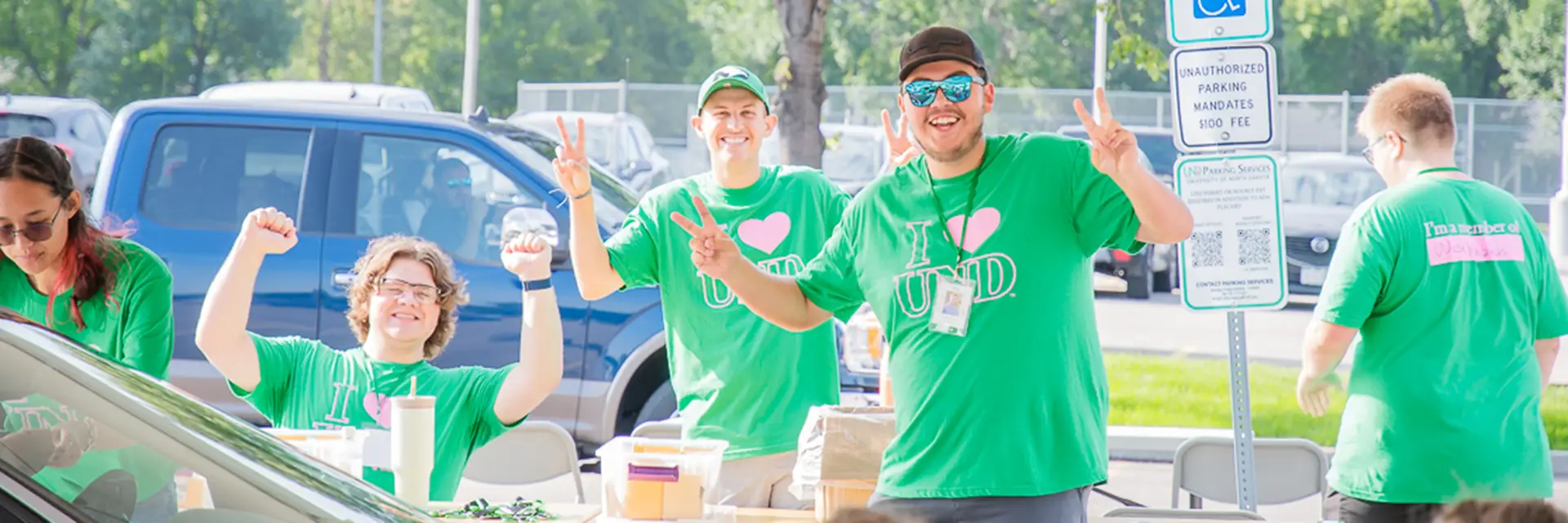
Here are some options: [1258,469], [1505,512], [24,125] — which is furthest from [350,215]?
[24,125]

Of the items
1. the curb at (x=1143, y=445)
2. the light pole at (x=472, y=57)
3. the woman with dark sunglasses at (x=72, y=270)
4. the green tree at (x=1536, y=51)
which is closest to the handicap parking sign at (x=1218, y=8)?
the woman with dark sunglasses at (x=72, y=270)

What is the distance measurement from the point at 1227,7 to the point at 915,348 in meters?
2.60

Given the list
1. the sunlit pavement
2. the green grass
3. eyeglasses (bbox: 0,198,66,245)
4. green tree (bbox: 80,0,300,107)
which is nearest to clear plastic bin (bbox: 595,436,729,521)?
eyeglasses (bbox: 0,198,66,245)

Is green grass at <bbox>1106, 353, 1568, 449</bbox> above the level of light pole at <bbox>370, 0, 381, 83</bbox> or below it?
below

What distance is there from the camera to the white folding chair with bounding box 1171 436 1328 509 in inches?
201

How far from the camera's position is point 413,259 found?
169 inches

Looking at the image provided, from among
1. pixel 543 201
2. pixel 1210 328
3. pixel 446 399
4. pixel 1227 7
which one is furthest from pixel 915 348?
pixel 1210 328

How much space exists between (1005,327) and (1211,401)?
28.6ft

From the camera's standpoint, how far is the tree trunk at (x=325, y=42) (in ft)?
164

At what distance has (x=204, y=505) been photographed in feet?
8.05

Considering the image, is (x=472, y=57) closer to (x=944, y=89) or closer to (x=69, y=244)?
(x=69, y=244)

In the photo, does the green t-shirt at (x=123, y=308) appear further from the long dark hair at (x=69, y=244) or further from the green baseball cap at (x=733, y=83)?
the green baseball cap at (x=733, y=83)

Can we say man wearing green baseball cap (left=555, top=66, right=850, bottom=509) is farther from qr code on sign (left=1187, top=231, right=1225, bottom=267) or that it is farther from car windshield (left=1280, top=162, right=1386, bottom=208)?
car windshield (left=1280, top=162, right=1386, bottom=208)

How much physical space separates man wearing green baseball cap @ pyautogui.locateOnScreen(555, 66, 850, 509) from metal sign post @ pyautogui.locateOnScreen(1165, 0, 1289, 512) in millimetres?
1450
